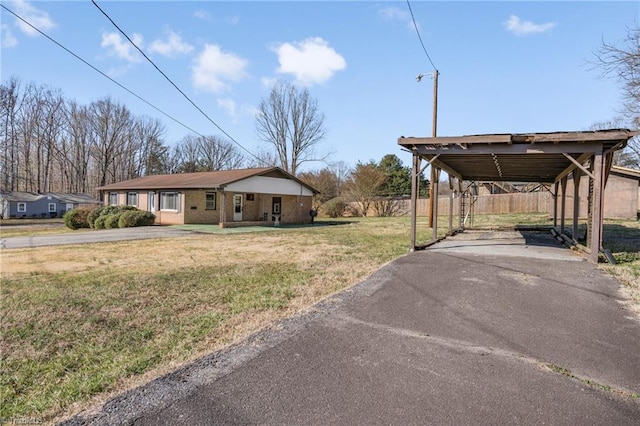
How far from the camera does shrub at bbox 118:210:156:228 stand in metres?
19.1

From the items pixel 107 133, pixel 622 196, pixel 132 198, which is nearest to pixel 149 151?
pixel 107 133

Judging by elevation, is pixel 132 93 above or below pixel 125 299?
above

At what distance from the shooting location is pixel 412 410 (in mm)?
2432

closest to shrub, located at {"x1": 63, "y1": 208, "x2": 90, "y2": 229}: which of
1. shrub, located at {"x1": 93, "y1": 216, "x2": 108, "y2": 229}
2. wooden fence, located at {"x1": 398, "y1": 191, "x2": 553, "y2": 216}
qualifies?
shrub, located at {"x1": 93, "y1": 216, "x2": 108, "y2": 229}

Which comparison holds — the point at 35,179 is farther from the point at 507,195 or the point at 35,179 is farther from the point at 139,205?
the point at 507,195

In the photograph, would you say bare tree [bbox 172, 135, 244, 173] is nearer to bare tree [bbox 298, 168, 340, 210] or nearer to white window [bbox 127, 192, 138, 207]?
bare tree [bbox 298, 168, 340, 210]

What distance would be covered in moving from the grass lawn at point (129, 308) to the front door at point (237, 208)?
468 inches

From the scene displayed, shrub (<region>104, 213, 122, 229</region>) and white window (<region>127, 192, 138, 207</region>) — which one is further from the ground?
white window (<region>127, 192, 138, 207</region>)

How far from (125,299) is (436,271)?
519cm

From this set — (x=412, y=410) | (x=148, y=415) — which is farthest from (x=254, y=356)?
(x=412, y=410)

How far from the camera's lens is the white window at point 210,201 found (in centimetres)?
2150

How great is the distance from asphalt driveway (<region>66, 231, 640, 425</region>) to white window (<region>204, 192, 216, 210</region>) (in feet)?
57.6

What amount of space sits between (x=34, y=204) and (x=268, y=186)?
29409 mm

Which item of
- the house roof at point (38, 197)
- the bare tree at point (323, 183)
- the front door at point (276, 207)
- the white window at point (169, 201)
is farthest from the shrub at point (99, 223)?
the house roof at point (38, 197)
